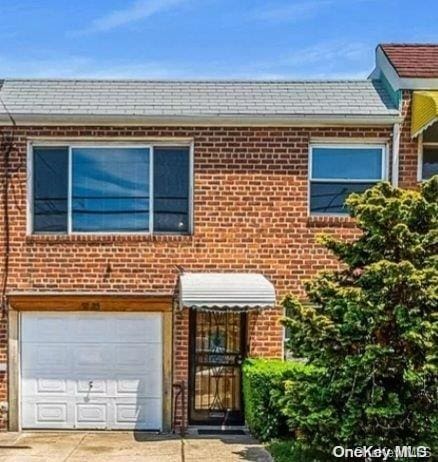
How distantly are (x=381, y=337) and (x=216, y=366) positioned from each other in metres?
4.92

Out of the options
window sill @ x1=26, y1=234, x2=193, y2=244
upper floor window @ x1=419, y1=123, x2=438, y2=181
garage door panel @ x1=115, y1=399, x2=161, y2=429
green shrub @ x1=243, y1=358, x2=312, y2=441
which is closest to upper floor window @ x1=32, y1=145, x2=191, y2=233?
window sill @ x1=26, y1=234, x2=193, y2=244

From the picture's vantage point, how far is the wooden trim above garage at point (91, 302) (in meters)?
13.1

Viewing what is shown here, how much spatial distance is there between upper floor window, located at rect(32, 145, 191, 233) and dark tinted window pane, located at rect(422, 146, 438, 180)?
4.67 meters

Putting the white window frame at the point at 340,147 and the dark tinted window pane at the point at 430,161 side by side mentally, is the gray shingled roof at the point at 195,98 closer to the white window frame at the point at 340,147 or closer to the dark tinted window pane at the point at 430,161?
the white window frame at the point at 340,147

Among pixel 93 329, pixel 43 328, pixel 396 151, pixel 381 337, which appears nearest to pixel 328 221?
pixel 396 151

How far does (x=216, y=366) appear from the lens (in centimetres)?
1351

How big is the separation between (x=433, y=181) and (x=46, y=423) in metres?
8.71

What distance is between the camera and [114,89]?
14227mm

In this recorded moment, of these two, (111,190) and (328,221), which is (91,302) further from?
(328,221)

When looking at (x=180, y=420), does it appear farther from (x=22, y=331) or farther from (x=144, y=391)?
(x=22, y=331)

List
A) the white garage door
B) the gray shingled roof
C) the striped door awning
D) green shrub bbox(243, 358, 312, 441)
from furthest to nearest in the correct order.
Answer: the white garage door → the gray shingled roof → the striped door awning → green shrub bbox(243, 358, 312, 441)

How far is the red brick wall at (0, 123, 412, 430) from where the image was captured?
13125 millimetres

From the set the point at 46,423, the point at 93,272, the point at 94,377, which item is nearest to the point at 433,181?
the point at 93,272

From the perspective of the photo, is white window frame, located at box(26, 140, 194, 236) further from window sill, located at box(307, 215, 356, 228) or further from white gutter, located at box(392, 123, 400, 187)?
white gutter, located at box(392, 123, 400, 187)
